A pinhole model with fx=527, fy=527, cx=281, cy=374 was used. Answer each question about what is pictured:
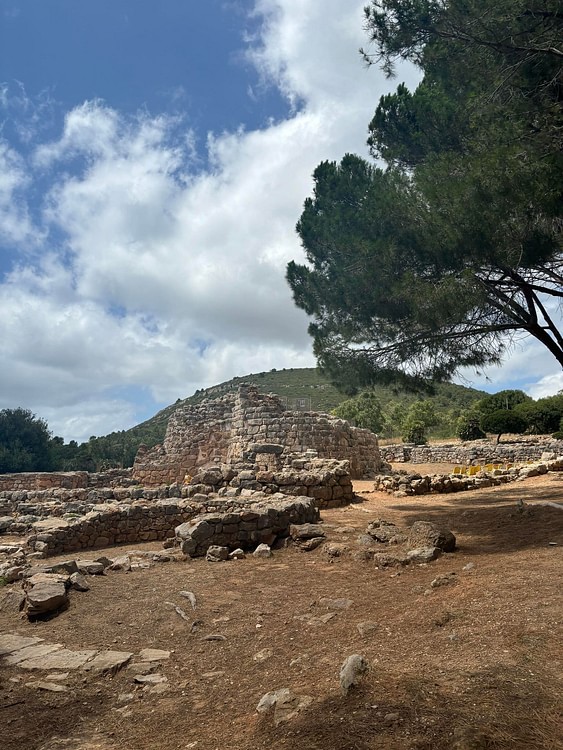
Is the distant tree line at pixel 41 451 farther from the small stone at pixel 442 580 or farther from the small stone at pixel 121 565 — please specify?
the small stone at pixel 442 580

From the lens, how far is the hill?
42719mm

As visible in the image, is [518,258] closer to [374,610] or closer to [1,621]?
[374,610]

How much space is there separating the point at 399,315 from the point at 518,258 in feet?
8.04

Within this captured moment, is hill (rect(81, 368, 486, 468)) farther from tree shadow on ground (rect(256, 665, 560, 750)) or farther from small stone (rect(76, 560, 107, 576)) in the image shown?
tree shadow on ground (rect(256, 665, 560, 750))

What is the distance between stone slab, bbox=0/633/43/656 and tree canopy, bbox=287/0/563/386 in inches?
295

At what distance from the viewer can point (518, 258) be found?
922cm

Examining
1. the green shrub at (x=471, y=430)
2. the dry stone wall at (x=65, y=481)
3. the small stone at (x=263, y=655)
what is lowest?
the small stone at (x=263, y=655)

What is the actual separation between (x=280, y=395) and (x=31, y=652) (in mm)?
36185

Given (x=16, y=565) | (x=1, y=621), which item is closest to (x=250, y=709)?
(x=1, y=621)

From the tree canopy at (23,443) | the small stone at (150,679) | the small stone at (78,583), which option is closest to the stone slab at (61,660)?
the small stone at (150,679)

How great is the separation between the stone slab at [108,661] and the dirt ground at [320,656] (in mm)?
99

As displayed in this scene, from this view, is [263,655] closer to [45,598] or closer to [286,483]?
[45,598]

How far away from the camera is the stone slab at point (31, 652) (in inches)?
187

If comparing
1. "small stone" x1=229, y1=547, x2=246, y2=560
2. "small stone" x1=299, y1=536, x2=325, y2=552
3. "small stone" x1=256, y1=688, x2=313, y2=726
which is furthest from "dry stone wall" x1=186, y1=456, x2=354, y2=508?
"small stone" x1=256, y1=688, x2=313, y2=726
